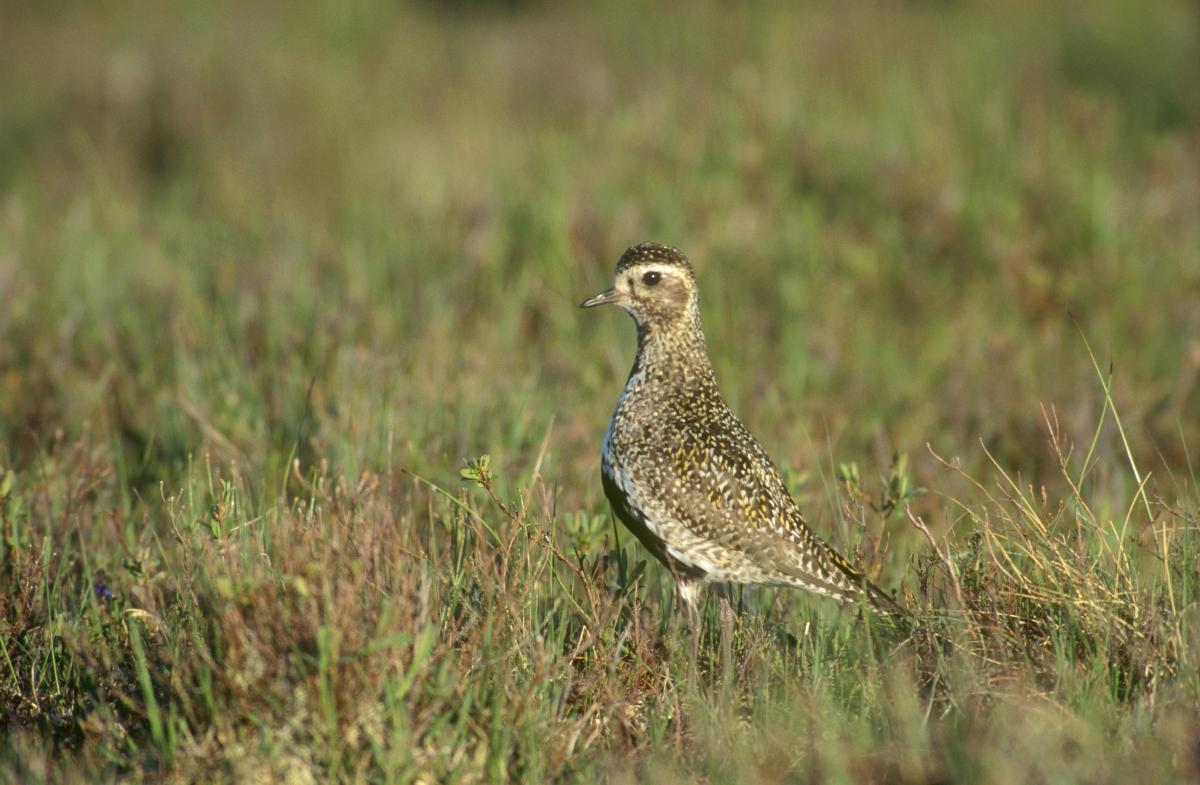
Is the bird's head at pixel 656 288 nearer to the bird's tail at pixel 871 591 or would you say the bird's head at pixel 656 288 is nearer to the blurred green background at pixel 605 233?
the blurred green background at pixel 605 233

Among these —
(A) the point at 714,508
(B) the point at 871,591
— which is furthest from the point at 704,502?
(B) the point at 871,591

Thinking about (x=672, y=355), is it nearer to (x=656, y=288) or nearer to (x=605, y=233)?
(x=656, y=288)

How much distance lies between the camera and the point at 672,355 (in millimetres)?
5258

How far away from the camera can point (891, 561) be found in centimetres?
551

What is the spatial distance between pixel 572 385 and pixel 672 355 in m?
1.84

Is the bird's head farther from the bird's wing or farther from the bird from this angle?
the bird's wing

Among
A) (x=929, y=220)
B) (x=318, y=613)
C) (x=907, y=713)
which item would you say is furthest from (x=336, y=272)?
(x=907, y=713)

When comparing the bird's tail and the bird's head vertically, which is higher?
the bird's head

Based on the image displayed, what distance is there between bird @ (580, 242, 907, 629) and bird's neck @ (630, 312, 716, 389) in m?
0.02

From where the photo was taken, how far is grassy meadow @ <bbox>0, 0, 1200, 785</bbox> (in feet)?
12.1

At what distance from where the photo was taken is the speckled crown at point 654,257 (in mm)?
5336

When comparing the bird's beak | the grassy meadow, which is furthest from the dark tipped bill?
the grassy meadow

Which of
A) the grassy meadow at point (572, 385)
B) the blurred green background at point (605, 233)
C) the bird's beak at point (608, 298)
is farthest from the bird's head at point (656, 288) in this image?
the blurred green background at point (605, 233)

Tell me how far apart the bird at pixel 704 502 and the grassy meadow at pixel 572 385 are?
0.16 m
